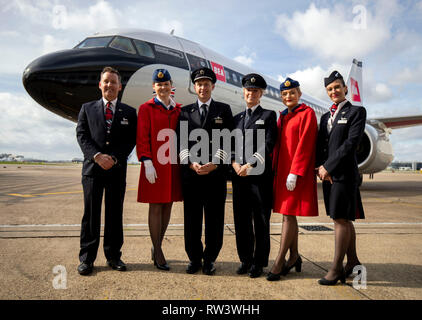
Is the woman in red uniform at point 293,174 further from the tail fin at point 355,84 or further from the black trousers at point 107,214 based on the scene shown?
the tail fin at point 355,84

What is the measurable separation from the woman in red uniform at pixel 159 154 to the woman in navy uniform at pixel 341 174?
147 centimetres

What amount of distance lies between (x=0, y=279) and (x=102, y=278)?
0.79 metres

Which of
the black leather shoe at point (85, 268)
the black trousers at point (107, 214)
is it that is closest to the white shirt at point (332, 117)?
the black trousers at point (107, 214)

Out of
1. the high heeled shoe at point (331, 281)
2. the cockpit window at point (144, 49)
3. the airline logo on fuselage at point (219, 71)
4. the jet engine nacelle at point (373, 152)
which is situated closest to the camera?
the high heeled shoe at point (331, 281)

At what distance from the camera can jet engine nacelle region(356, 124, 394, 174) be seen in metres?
8.86

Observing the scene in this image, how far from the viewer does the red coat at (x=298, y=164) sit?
265 centimetres

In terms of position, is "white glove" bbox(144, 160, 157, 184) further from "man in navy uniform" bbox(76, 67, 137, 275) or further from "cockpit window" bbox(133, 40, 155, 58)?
"cockpit window" bbox(133, 40, 155, 58)

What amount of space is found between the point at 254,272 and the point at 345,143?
1.42 m

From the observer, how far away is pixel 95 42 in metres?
6.47

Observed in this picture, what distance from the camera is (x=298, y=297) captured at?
2.14 meters

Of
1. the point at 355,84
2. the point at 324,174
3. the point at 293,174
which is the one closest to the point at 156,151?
the point at 293,174

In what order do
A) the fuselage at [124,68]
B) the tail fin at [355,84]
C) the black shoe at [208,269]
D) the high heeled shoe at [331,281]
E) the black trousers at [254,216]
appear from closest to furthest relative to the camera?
1. the high heeled shoe at [331,281]
2. the black shoe at [208,269]
3. the black trousers at [254,216]
4. the fuselage at [124,68]
5. the tail fin at [355,84]
